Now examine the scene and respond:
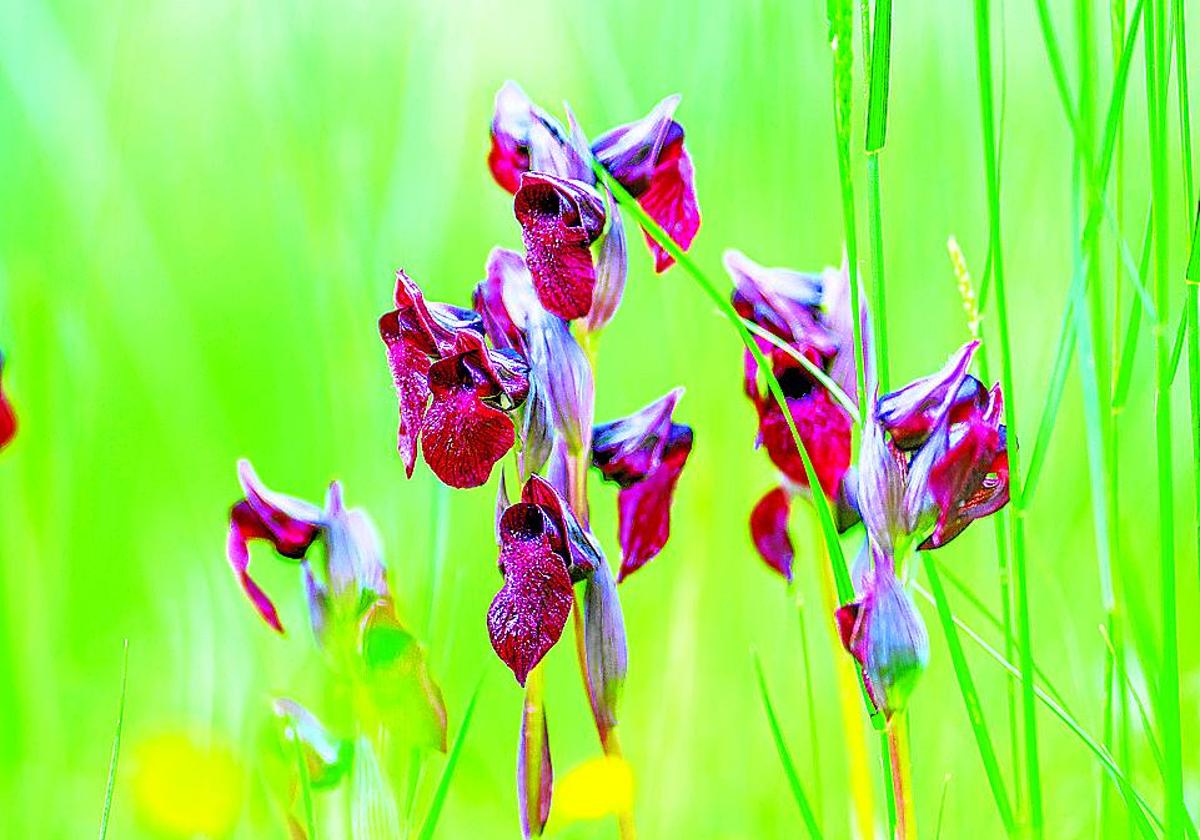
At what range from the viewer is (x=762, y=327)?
0.60 meters

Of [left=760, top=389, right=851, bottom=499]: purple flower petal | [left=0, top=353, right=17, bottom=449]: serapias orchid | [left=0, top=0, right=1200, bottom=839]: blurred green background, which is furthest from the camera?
[left=0, top=0, right=1200, bottom=839]: blurred green background

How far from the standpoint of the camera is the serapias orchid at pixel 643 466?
0.58 metres

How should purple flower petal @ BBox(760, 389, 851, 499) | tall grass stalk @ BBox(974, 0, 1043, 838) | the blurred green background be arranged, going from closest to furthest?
1. tall grass stalk @ BBox(974, 0, 1043, 838)
2. purple flower petal @ BBox(760, 389, 851, 499)
3. the blurred green background

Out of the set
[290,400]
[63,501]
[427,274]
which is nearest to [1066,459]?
[427,274]

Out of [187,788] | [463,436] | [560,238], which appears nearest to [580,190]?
[560,238]

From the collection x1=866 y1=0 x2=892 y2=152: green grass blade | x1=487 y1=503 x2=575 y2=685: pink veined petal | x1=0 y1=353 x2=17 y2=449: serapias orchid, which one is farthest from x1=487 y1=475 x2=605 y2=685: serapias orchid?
x1=0 y1=353 x2=17 y2=449: serapias orchid

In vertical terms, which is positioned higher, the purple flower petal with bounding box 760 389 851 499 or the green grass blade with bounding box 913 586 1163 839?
the purple flower petal with bounding box 760 389 851 499

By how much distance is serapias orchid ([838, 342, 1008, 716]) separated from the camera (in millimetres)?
523

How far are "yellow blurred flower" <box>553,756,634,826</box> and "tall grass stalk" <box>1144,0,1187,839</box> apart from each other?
0.24 meters

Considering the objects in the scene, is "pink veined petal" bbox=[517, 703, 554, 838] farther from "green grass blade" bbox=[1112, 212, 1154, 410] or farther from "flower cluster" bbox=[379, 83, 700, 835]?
"green grass blade" bbox=[1112, 212, 1154, 410]

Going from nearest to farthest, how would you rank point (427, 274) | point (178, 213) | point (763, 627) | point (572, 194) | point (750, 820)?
point (572, 194)
point (750, 820)
point (763, 627)
point (427, 274)
point (178, 213)

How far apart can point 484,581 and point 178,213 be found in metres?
0.49

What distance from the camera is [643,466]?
23.2 inches

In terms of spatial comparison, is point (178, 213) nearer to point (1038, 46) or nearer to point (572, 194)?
point (572, 194)
